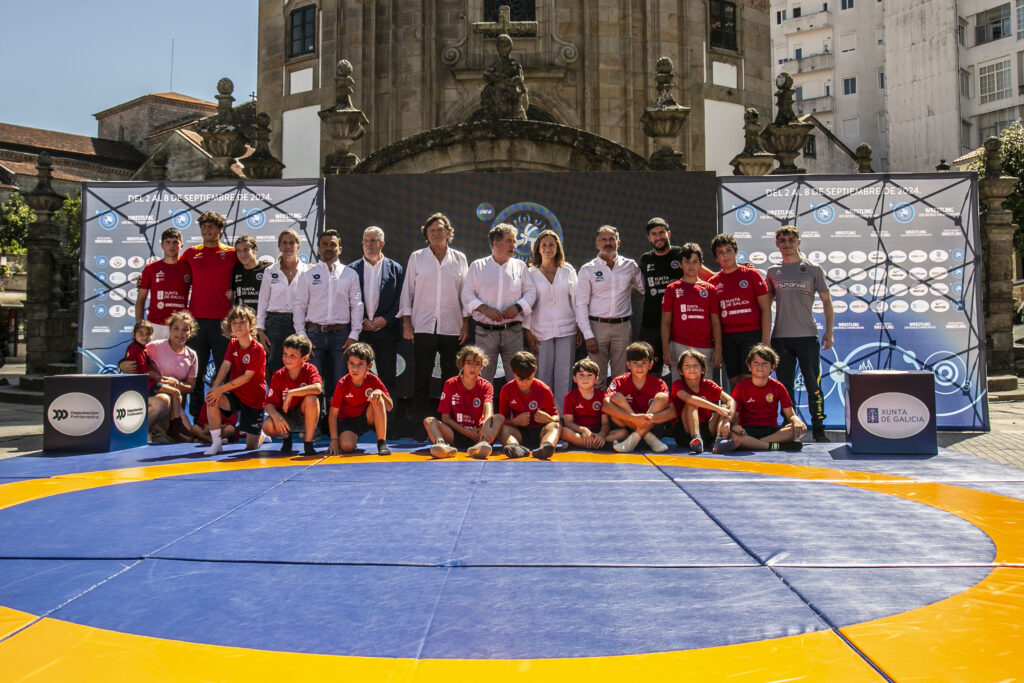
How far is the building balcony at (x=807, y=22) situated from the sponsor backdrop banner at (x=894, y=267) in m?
51.6

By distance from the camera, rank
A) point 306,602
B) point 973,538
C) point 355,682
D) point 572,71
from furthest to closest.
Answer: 1. point 572,71
2. point 973,538
3. point 306,602
4. point 355,682

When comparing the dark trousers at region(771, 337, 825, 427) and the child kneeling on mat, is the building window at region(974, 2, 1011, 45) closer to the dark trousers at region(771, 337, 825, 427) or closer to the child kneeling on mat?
the dark trousers at region(771, 337, 825, 427)

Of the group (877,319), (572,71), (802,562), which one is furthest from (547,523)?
(572,71)

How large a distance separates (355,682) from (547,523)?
6.62ft

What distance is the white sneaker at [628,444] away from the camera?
6.90 m

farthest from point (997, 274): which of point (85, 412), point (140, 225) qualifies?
point (85, 412)

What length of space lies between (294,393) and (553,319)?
2560 millimetres

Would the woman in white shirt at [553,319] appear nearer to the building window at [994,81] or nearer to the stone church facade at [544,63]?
the stone church facade at [544,63]

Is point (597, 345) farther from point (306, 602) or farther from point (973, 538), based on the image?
point (306, 602)

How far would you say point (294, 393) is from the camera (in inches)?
268

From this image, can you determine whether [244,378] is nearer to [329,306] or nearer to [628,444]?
[329,306]

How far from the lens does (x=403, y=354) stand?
352 inches

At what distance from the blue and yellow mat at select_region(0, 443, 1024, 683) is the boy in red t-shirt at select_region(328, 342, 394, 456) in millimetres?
1163

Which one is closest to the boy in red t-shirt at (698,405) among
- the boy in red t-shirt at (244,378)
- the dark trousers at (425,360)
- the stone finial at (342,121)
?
the dark trousers at (425,360)
